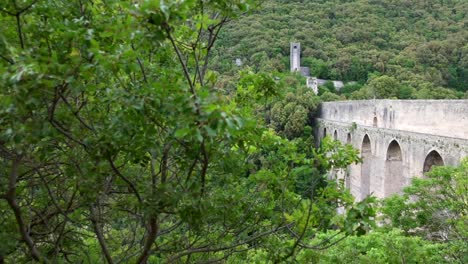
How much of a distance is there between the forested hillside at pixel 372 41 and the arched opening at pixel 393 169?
21.0m

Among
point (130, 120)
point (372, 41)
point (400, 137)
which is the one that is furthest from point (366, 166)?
point (372, 41)

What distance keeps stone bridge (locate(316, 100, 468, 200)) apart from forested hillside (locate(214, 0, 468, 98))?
54.6ft

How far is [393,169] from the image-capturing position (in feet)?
63.9

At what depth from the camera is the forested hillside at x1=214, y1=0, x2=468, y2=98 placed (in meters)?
46.2

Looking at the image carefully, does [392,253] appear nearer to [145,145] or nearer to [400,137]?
[145,145]

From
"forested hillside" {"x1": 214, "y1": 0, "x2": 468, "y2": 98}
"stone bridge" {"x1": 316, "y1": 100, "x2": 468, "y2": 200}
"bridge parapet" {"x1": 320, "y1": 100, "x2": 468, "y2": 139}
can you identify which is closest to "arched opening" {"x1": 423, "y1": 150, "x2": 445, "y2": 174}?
"stone bridge" {"x1": 316, "y1": 100, "x2": 468, "y2": 200}

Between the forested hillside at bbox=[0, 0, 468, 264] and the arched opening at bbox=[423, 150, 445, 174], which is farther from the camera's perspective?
the arched opening at bbox=[423, 150, 445, 174]

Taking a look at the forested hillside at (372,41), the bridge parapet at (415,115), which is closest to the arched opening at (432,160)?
the bridge parapet at (415,115)

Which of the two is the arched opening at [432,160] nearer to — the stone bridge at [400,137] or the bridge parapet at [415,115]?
the stone bridge at [400,137]

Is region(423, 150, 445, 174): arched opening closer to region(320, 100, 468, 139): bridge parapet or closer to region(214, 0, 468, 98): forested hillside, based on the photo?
region(320, 100, 468, 139): bridge parapet

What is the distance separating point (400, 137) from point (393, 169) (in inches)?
103

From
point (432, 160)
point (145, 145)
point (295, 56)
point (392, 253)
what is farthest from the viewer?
point (295, 56)

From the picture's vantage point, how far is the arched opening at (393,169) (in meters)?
18.9

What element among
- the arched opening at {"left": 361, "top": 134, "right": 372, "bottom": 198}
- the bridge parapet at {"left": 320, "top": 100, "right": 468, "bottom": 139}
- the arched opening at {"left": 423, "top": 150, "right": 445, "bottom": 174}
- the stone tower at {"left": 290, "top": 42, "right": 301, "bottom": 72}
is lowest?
the arched opening at {"left": 361, "top": 134, "right": 372, "bottom": 198}
